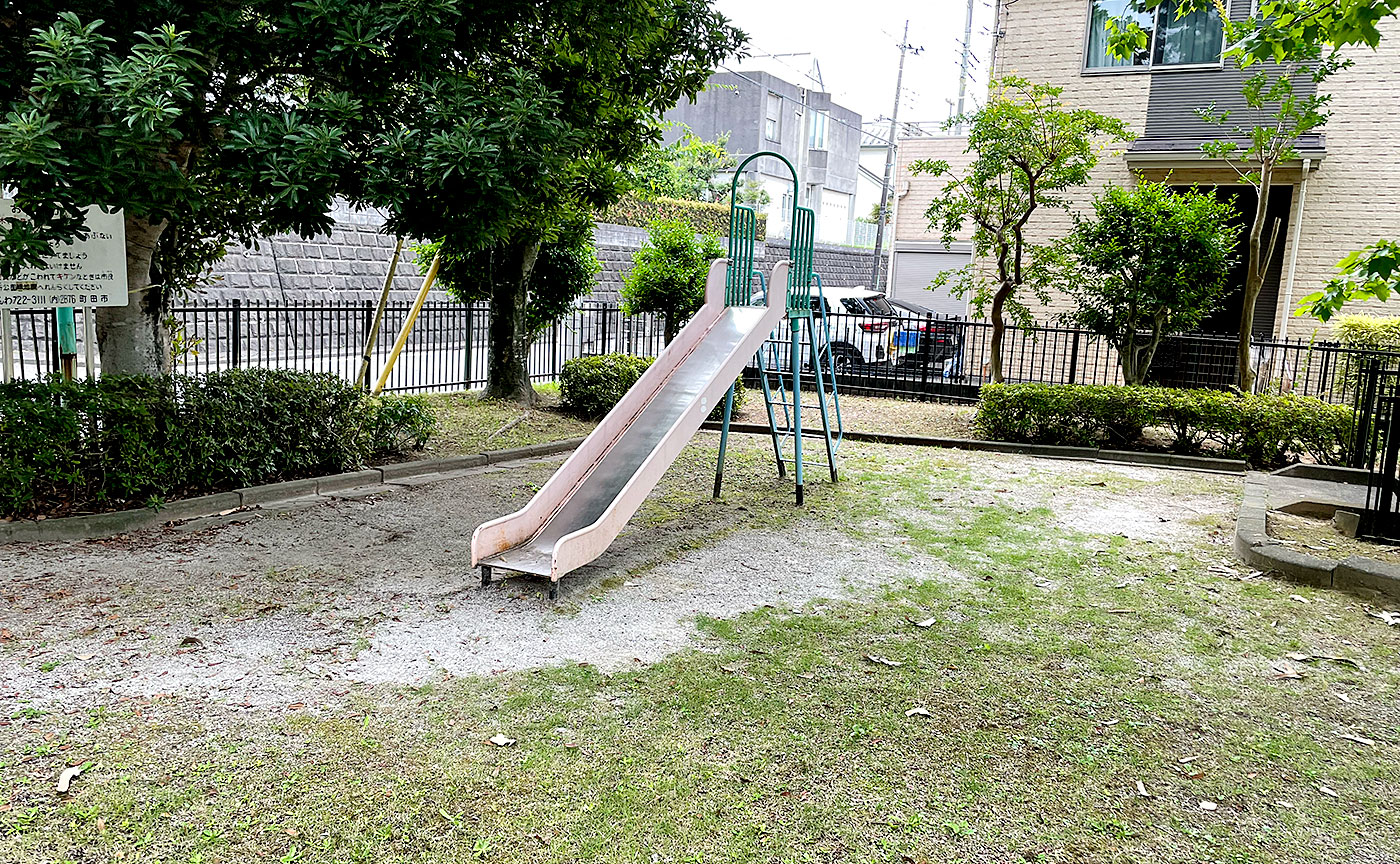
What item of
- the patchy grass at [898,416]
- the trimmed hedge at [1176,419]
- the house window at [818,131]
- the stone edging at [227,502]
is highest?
the house window at [818,131]

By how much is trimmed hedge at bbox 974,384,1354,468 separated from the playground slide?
4807mm

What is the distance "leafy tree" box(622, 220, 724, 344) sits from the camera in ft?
48.4

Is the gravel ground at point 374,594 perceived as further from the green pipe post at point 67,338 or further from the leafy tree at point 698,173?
the leafy tree at point 698,173

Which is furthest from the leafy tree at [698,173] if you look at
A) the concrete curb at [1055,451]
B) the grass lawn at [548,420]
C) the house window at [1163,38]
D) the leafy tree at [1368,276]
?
the leafy tree at [1368,276]

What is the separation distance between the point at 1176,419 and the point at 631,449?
7510 millimetres

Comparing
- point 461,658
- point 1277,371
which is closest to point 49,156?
point 461,658

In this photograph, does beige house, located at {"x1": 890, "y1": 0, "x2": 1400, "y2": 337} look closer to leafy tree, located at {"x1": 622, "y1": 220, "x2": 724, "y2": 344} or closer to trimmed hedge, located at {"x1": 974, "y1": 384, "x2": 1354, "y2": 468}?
trimmed hedge, located at {"x1": 974, "y1": 384, "x2": 1354, "y2": 468}

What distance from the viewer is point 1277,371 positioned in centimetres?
1639

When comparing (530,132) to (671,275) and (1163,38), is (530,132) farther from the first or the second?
(1163,38)

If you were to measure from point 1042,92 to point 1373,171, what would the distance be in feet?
22.4

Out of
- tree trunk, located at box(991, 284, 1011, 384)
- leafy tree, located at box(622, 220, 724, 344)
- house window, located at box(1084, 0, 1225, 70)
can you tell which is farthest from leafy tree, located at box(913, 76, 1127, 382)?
house window, located at box(1084, 0, 1225, 70)

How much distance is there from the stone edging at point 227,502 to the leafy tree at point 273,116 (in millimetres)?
1472

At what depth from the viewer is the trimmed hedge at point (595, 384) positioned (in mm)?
13078

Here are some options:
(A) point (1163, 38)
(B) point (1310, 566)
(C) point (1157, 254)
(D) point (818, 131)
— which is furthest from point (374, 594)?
(D) point (818, 131)
